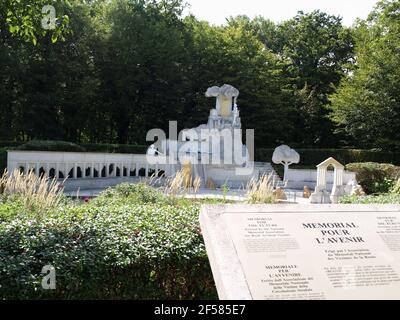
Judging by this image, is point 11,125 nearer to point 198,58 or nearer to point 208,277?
point 198,58

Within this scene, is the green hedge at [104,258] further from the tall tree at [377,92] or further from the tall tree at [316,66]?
the tall tree at [316,66]

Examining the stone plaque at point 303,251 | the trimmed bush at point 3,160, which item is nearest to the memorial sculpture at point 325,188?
the stone plaque at point 303,251

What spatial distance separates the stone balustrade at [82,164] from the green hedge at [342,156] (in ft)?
31.8

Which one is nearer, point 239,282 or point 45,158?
point 239,282

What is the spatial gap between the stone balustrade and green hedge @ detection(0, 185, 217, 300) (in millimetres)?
9477

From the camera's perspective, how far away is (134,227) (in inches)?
200

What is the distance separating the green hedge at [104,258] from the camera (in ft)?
13.6

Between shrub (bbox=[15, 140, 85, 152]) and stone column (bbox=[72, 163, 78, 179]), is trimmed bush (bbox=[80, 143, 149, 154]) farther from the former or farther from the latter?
stone column (bbox=[72, 163, 78, 179])

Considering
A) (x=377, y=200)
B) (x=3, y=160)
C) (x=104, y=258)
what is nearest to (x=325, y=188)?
(x=377, y=200)

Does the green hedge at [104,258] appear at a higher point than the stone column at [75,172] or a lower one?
lower

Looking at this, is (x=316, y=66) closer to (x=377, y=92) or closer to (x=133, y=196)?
(x=377, y=92)

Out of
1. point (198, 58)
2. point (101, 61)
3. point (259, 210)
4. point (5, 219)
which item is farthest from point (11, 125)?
point (259, 210)

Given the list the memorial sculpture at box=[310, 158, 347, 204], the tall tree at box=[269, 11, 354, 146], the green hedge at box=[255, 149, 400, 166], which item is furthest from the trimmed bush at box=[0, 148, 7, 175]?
the tall tree at box=[269, 11, 354, 146]
